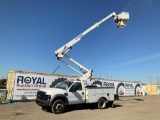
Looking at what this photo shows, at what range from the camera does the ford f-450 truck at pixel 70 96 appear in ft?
38.3

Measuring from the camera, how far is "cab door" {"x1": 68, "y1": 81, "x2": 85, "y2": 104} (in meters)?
12.7

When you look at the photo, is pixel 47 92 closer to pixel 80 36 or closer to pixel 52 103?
pixel 52 103

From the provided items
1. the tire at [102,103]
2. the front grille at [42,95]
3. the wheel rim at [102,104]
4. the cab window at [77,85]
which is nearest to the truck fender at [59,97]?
the front grille at [42,95]

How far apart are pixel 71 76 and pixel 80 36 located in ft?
24.5

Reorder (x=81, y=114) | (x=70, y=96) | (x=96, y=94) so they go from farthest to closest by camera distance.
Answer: (x=96, y=94) → (x=70, y=96) → (x=81, y=114)

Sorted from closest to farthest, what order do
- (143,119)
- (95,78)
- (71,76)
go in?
(143,119)
(71,76)
(95,78)

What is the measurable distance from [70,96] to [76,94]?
0.61m

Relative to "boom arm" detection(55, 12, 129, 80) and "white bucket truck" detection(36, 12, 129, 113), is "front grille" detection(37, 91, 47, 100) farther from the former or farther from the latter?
"boom arm" detection(55, 12, 129, 80)

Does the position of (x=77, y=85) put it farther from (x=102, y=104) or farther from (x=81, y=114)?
(x=102, y=104)

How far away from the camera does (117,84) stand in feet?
97.9

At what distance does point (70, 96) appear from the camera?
12.6 meters

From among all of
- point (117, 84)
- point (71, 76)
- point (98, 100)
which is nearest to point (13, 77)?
point (71, 76)

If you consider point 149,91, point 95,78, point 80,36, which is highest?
point 80,36

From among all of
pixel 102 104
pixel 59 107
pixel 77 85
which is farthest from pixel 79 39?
pixel 59 107
